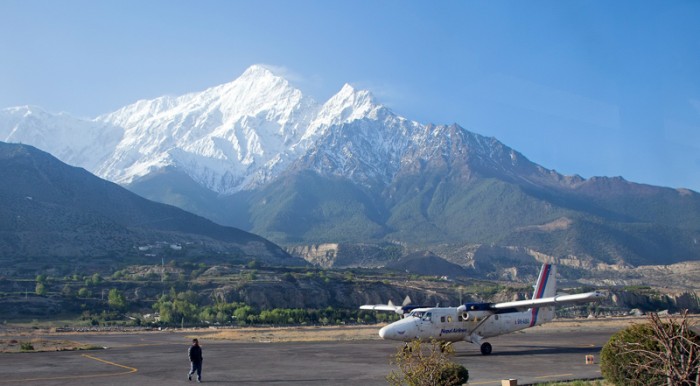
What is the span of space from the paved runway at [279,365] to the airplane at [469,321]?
113cm

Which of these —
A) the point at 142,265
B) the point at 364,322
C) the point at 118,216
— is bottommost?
the point at 364,322

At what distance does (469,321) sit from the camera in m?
37.3

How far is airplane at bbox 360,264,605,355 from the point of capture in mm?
35438

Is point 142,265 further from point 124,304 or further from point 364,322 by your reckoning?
point 364,322

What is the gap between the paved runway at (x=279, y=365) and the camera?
2450 cm

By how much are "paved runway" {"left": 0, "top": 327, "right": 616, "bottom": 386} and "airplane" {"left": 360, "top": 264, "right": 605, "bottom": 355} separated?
3.71ft

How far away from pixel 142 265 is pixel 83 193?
67.0m

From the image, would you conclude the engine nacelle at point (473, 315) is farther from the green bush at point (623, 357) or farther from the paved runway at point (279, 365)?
the green bush at point (623, 357)

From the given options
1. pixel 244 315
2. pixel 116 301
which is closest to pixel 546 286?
pixel 244 315

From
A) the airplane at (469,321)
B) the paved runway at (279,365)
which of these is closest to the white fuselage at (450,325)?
the airplane at (469,321)

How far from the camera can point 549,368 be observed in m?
27.1

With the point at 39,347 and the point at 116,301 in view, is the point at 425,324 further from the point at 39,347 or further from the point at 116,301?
the point at 116,301

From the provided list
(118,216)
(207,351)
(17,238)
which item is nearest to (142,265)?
(17,238)

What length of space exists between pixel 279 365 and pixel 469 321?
1202 cm
